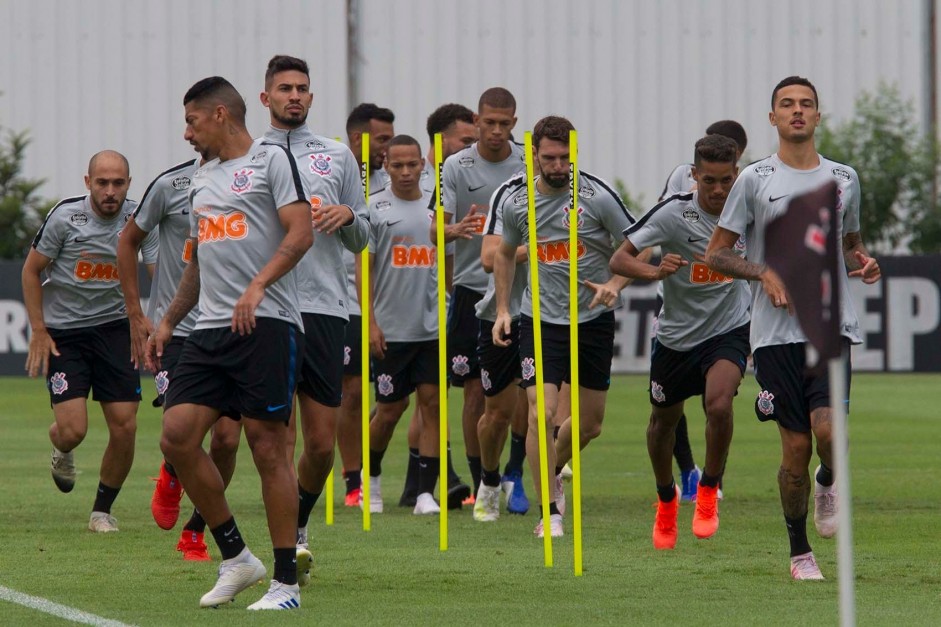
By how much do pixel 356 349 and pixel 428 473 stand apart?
1.08 metres

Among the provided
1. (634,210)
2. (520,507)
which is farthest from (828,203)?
(634,210)

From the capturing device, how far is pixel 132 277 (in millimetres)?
9414

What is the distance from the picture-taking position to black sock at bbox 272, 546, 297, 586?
728cm

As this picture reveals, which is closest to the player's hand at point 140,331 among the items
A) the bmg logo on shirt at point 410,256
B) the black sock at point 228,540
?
the black sock at point 228,540

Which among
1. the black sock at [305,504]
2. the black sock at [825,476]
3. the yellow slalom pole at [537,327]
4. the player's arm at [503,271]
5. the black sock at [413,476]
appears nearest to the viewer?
the black sock at [305,504]

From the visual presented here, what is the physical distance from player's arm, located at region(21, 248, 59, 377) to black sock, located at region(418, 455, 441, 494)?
2542 mm

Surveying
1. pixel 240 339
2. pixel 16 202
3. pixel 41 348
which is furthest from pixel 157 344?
pixel 16 202

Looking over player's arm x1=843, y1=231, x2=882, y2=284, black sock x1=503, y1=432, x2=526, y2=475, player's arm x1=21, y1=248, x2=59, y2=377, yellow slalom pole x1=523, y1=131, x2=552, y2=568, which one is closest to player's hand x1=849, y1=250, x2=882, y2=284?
player's arm x1=843, y1=231, x2=882, y2=284

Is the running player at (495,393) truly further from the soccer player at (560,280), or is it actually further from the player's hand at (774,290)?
the player's hand at (774,290)

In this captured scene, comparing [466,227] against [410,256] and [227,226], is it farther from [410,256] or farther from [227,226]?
[227,226]

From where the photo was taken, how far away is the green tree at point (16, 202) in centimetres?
3281

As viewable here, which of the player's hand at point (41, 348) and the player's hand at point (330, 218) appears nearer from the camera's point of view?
the player's hand at point (330, 218)

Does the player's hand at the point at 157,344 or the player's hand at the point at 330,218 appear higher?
the player's hand at the point at 330,218

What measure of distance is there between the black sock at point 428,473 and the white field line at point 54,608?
13.1 feet
